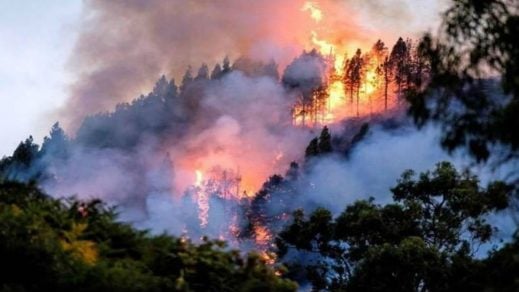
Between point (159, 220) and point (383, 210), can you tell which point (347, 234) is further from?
point (159, 220)

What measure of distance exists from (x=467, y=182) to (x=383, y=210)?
3432 mm

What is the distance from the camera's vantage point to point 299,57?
181750 millimetres

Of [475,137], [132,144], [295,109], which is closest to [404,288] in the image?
[475,137]

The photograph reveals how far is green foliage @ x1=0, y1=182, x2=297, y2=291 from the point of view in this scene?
784cm

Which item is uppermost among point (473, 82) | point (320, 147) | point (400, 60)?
point (400, 60)

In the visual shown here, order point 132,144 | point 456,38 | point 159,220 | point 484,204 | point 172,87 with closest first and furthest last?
point 456,38
point 484,204
point 159,220
point 132,144
point 172,87

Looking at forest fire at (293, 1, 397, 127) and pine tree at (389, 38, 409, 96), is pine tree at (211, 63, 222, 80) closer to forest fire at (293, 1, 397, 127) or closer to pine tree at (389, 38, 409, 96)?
forest fire at (293, 1, 397, 127)

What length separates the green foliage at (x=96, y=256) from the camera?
7844mm

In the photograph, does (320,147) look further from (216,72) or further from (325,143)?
(216,72)

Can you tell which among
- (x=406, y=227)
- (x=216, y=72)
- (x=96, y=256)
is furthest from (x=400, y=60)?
(x=96, y=256)

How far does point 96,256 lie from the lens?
8.71 meters

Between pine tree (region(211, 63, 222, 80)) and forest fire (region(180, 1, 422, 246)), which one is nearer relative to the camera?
forest fire (region(180, 1, 422, 246))

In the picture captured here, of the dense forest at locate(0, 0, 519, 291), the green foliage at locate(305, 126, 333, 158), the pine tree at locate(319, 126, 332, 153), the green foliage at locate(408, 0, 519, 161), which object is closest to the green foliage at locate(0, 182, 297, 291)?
the dense forest at locate(0, 0, 519, 291)

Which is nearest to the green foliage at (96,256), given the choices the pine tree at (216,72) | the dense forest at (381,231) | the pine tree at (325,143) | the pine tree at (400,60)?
the dense forest at (381,231)
